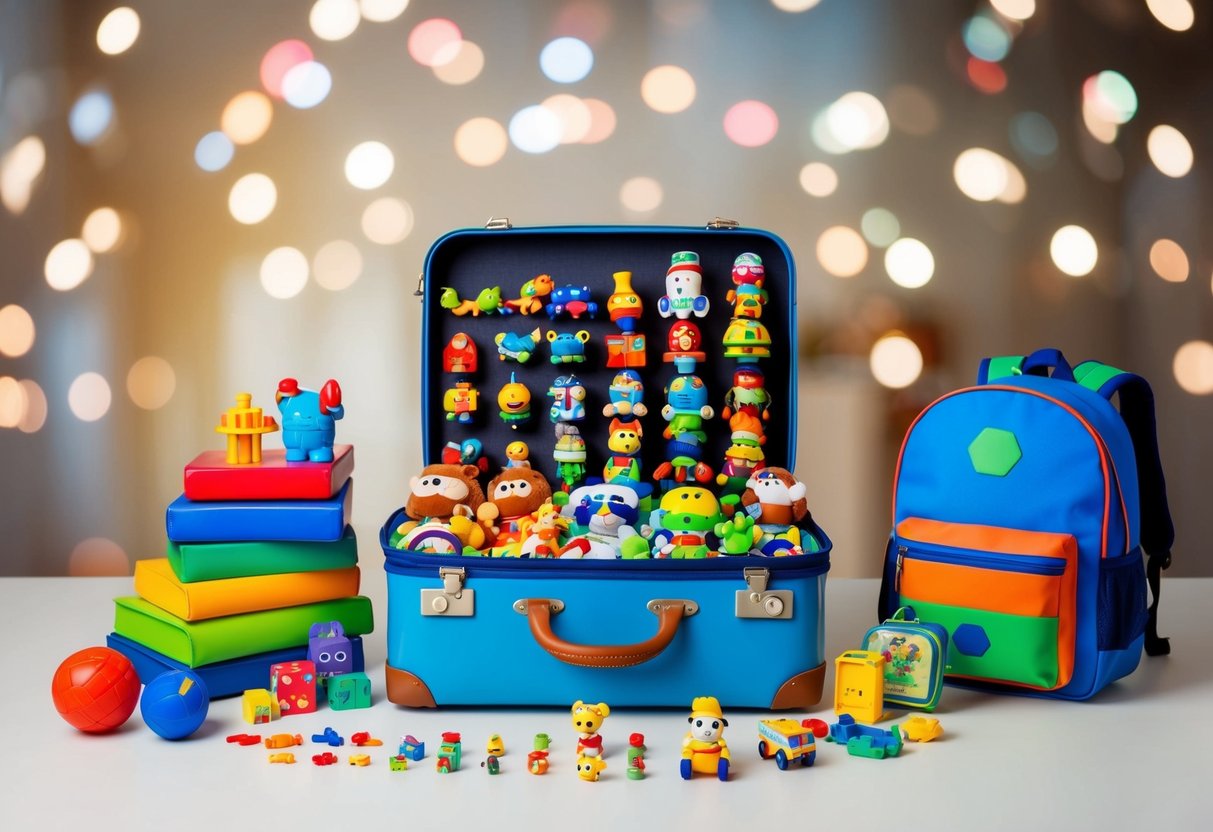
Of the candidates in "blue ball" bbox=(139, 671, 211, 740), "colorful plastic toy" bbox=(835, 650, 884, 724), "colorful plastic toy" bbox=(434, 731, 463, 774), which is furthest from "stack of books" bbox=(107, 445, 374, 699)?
"colorful plastic toy" bbox=(835, 650, 884, 724)

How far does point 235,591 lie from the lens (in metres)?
1.60

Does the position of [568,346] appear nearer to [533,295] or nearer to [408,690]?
[533,295]

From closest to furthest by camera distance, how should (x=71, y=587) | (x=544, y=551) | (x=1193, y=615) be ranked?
(x=544, y=551), (x=1193, y=615), (x=71, y=587)

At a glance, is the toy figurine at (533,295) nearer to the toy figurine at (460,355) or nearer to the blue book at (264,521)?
the toy figurine at (460,355)

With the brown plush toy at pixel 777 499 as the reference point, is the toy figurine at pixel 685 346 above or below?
above

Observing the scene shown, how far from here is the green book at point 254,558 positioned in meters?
1.59

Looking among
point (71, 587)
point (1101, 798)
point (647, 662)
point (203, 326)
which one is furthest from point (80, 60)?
point (1101, 798)

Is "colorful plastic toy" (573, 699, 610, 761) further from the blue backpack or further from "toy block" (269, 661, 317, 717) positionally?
the blue backpack

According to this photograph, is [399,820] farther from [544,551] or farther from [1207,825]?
[1207,825]

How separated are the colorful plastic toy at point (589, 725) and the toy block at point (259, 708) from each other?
411mm

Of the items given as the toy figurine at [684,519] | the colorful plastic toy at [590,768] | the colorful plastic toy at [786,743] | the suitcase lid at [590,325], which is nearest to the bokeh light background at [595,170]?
the suitcase lid at [590,325]

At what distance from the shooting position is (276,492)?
1.64 meters

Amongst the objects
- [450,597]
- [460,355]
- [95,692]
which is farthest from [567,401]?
[95,692]

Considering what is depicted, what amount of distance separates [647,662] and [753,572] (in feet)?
0.60
